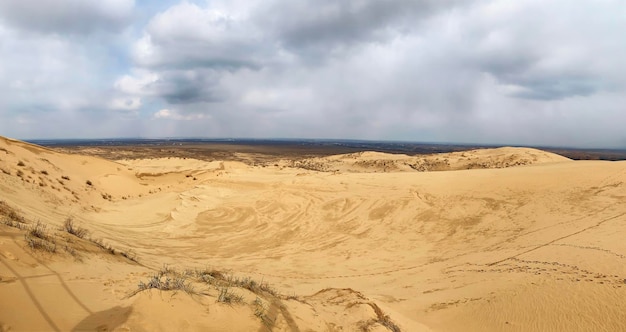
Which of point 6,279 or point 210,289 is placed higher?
point 6,279

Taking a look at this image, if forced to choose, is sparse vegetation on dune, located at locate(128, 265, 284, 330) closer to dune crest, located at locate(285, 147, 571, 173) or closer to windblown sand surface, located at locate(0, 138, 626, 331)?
windblown sand surface, located at locate(0, 138, 626, 331)

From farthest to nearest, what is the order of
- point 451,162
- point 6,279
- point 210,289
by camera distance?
1. point 451,162
2. point 210,289
3. point 6,279

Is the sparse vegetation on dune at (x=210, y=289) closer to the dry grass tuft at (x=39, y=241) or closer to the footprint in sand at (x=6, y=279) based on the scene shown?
the footprint in sand at (x=6, y=279)

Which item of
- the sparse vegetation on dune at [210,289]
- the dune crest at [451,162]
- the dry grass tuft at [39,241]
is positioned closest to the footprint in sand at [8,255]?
the dry grass tuft at [39,241]

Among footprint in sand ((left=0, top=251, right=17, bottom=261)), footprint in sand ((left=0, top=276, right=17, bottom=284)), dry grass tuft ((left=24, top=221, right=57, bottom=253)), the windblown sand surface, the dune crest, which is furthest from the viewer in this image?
the dune crest

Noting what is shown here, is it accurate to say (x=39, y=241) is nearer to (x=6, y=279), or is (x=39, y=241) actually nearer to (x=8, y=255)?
(x=8, y=255)

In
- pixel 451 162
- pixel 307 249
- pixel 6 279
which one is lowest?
pixel 307 249

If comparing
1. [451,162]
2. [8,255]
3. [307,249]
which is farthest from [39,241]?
[451,162]

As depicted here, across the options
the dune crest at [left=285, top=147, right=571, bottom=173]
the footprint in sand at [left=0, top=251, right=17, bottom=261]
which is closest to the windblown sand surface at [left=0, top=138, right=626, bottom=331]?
the footprint in sand at [left=0, top=251, right=17, bottom=261]

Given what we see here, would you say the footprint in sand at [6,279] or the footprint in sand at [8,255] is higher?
the footprint in sand at [8,255]
